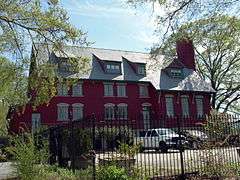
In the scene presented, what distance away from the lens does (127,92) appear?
5047cm

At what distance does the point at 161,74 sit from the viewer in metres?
53.9

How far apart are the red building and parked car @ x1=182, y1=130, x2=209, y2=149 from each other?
2960 centimetres

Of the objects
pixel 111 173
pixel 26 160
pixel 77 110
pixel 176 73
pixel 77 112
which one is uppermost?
pixel 176 73

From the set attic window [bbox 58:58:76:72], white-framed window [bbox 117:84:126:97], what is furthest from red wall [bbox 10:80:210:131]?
attic window [bbox 58:58:76:72]

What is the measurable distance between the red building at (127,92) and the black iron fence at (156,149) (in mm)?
28817

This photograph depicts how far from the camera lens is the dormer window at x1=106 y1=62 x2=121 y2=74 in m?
50.3

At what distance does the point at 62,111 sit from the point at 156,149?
3171 cm

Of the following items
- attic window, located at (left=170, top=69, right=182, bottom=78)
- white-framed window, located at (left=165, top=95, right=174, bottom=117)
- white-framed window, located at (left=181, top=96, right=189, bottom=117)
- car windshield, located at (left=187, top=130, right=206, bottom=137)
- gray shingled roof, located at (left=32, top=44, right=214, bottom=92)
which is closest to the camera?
car windshield, located at (left=187, top=130, right=206, bottom=137)

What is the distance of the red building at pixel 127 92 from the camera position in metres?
46.2

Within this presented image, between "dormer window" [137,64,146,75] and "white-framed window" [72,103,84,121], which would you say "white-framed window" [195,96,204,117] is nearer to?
"dormer window" [137,64,146,75]

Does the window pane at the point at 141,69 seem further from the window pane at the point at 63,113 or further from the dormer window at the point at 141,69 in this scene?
the window pane at the point at 63,113

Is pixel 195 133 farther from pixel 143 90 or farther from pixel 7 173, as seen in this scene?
pixel 143 90

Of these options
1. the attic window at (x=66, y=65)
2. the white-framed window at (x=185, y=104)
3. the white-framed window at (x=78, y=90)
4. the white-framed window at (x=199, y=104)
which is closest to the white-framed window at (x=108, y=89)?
the white-framed window at (x=78, y=90)

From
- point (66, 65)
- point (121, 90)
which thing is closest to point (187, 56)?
point (121, 90)
